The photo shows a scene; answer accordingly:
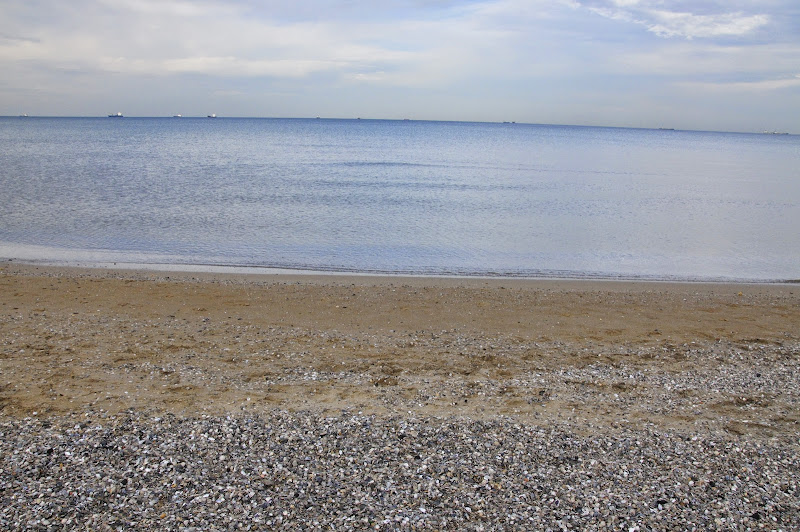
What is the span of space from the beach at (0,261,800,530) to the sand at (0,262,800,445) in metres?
0.05

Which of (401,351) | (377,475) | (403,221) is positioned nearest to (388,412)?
(377,475)

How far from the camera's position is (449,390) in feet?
27.7

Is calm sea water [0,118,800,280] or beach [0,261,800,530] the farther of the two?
calm sea water [0,118,800,280]

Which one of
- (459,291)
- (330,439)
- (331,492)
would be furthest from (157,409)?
(459,291)

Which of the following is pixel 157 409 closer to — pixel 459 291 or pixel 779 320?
pixel 459 291

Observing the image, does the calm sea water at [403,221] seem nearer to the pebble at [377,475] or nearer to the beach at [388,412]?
the beach at [388,412]

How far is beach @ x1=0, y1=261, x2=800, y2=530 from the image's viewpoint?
5.55 meters

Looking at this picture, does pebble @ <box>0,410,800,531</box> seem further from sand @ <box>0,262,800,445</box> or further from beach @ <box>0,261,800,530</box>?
sand @ <box>0,262,800,445</box>

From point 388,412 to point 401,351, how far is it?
257 cm

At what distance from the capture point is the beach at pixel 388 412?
5547 mm

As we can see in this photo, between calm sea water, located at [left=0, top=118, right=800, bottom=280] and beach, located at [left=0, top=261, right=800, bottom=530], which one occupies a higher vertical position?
calm sea water, located at [left=0, top=118, right=800, bottom=280]

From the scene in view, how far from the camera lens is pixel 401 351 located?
399 inches

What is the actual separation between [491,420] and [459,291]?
7.37 m

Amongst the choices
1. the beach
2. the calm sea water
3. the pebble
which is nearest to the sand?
the beach
